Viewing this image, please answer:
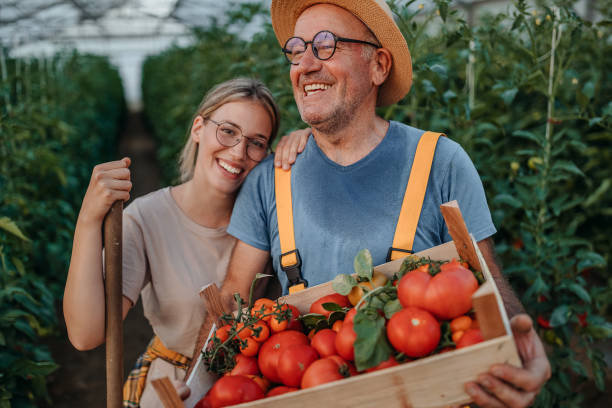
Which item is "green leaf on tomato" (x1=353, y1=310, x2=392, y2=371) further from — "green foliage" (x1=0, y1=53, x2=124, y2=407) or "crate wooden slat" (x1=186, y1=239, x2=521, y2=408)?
"green foliage" (x1=0, y1=53, x2=124, y2=407)

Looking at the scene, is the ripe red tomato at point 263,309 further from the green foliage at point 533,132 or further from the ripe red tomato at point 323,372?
the green foliage at point 533,132

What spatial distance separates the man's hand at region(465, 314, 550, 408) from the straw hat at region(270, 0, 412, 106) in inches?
42.6

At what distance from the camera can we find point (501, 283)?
61.2 inches

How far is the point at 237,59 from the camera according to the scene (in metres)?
3.73

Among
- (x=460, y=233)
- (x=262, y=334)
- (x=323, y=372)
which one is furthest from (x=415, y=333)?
(x=262, y=334)

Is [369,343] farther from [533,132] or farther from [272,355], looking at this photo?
[533,132]

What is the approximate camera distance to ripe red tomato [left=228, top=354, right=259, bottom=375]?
126cm

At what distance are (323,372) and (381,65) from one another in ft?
3.99

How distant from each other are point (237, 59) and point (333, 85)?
7.11 feet

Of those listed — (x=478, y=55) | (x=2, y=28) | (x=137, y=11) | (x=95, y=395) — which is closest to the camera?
(x=478, y=55)

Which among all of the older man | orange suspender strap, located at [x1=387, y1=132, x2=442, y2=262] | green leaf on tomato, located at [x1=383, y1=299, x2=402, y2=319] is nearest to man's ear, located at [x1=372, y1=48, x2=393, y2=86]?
the older man

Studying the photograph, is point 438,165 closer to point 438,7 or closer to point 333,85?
point 333,85

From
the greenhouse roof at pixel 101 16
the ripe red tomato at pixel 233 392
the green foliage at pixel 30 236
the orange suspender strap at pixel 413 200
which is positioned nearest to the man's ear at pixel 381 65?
the orange suspender strap at pixel 413 200

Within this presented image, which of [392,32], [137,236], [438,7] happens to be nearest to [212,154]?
[137,236]
